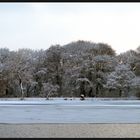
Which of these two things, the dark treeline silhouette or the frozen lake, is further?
the dark treeline silhouette

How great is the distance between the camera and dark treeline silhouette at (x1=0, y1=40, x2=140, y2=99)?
153 feet

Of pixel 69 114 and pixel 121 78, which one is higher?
pixel 121 78

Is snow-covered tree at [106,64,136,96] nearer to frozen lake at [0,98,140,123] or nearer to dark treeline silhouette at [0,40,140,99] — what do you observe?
dark treeline silhouette at [0,40,140,99]

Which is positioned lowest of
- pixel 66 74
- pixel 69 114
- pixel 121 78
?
pixel 69 114

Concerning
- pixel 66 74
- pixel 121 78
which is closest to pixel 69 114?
pixel 121 78

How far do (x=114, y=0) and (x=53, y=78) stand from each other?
4073 cm

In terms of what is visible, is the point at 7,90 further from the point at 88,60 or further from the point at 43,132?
the point at 43,132

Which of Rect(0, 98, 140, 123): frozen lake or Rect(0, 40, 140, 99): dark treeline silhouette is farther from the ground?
Rect(0, 40, 140, 99): dark treeline silhouette

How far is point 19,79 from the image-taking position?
47.1 metres

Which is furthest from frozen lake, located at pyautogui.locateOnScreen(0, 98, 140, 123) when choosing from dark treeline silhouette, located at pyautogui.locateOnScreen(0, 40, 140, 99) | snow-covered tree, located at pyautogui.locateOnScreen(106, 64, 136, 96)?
dark treeline silhouette, located at pyautogui.locateOnScreen(0, 40, 140, 99)

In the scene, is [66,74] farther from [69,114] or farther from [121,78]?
[69,114]

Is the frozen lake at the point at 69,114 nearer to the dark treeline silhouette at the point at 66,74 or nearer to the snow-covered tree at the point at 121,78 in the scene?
the snow-covered tree at the point at 121,78

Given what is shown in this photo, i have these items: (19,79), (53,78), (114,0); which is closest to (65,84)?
(53,78)

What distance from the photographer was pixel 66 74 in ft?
157
